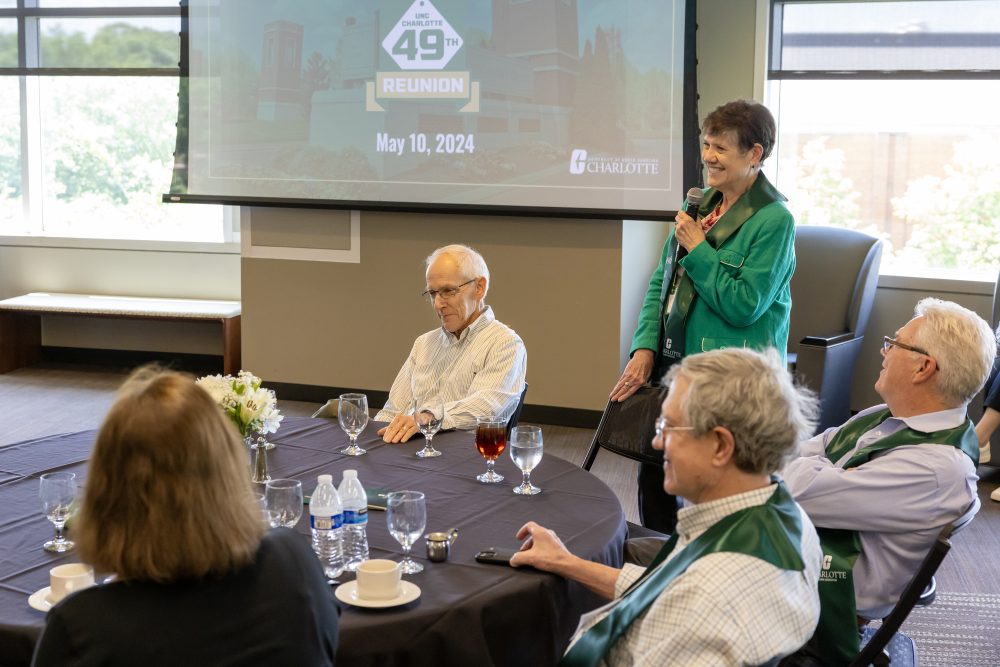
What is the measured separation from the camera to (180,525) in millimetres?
1296

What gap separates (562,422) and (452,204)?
1.32 metres

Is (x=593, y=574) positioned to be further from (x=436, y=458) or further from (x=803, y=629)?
(x=436, y=458)

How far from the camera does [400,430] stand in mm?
2703

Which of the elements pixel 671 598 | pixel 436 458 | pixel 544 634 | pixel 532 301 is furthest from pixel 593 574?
pixel 532 301

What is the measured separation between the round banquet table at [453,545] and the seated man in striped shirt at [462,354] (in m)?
0.33

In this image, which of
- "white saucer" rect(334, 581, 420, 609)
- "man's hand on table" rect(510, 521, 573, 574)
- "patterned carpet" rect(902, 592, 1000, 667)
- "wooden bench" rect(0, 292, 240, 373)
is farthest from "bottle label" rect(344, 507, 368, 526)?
"wooden bench" rect(0, 292, 240, 373)

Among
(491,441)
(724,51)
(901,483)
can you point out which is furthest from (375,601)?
(724,51)

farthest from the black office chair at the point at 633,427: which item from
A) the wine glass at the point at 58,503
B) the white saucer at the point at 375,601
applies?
the wine glass at the point at 58,503

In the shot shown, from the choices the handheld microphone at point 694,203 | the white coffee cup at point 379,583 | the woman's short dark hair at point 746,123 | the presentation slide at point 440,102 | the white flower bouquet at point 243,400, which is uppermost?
the presentation slide at point 440,102

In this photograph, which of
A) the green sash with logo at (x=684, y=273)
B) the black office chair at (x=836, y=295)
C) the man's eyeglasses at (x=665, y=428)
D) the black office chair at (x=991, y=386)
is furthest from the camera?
the black office chair at (x=836, y=295)

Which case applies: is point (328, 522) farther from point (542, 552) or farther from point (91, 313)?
point (91, 313)

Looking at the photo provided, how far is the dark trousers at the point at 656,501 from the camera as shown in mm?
3100

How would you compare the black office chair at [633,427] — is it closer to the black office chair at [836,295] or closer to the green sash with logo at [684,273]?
the green sash with logo at [684,273]

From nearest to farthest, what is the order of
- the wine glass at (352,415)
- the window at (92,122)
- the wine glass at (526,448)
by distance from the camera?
1. the wine glass at (526,448)
2. the wine glass at (352,415)
3. the window at (92,122)
